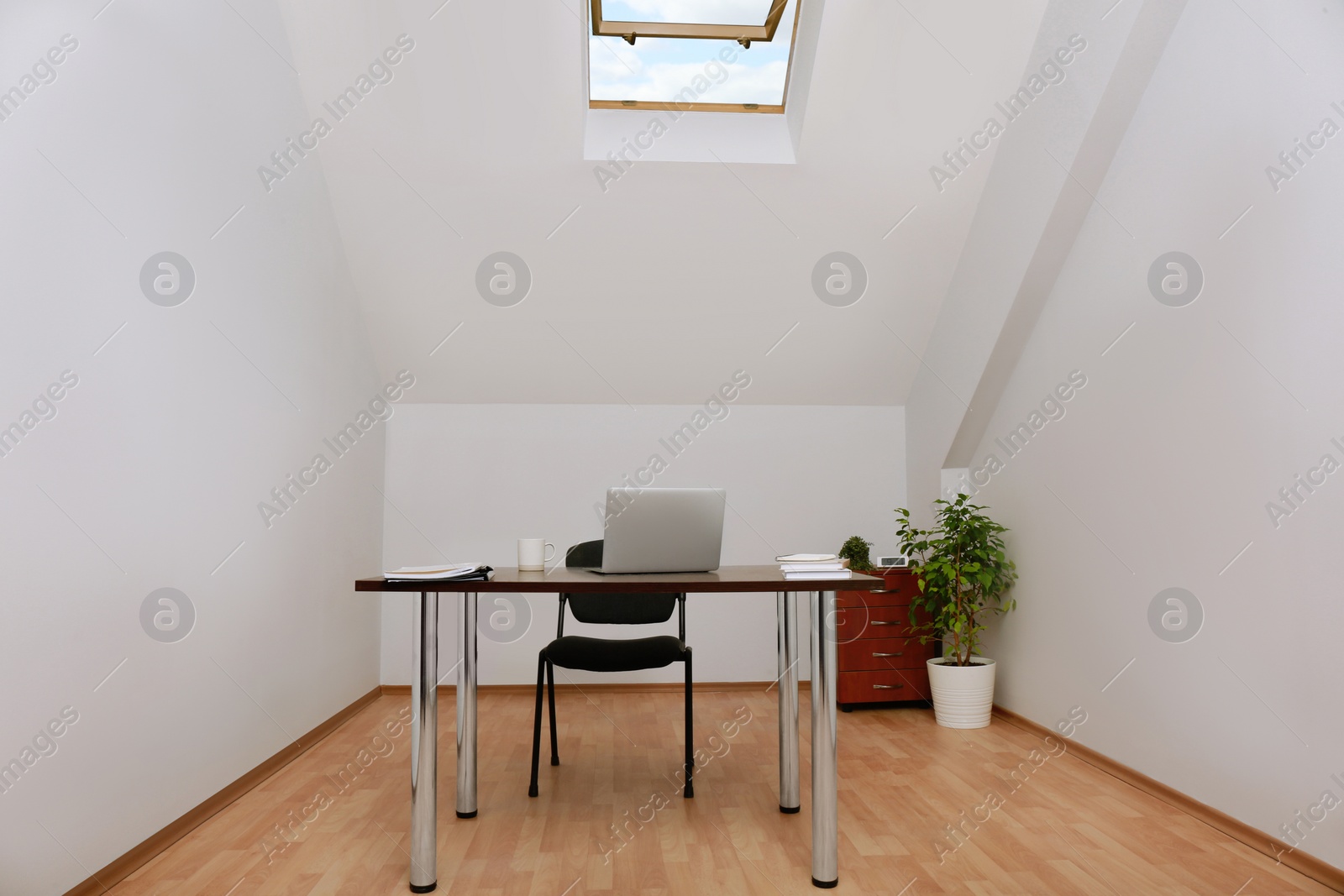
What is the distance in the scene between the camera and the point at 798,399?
16.3ft

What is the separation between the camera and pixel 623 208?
12.9 feet

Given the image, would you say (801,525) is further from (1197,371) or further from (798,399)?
(1197,371)

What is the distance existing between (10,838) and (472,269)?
2916 millimetres

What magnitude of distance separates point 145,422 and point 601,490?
274 centimetres

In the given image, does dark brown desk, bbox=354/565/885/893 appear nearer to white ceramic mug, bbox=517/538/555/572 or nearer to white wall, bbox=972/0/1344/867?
white ceramic mug, bbox=517/538/555/572

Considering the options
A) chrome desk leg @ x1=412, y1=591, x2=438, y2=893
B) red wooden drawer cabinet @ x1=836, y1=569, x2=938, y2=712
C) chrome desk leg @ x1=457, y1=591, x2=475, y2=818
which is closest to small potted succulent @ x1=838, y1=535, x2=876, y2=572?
red wooden drawer cabinet @ x1=836, y1=569, x2=938, y2=712

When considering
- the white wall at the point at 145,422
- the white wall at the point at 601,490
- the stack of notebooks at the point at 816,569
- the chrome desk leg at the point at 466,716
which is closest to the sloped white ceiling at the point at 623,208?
the white wall at the point at 601,490

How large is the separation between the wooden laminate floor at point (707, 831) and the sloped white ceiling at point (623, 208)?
1997 millimetres

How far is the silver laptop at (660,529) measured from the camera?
2369mm

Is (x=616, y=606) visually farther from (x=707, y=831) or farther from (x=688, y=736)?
(x=707, y=831)

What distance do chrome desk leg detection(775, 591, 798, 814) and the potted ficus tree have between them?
57.1 inches

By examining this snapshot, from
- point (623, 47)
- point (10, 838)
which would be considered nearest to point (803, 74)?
point (623, 47)

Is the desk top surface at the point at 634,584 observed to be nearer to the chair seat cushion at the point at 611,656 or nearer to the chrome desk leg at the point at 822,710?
the chrome desk leg at the point at 822,710

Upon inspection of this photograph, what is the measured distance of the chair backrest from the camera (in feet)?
11.6
